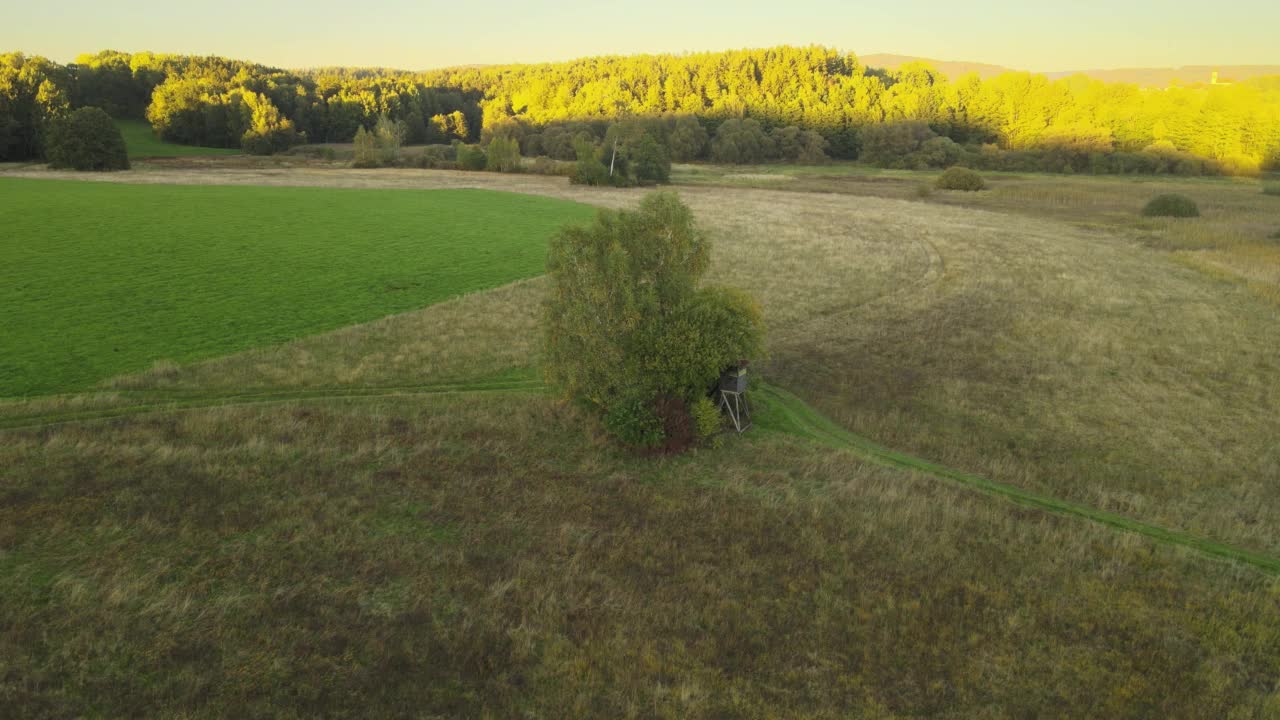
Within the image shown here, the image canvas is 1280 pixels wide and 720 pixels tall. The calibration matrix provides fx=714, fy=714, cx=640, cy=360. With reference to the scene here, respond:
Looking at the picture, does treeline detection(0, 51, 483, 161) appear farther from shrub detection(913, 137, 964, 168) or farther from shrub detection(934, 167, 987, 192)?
shrub detection(934, 167, 987, 192)

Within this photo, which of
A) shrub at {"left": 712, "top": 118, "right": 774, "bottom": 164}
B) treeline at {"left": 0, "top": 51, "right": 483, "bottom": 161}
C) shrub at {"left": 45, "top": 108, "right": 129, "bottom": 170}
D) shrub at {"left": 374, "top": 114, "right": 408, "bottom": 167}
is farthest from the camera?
shrub at {"left": 712, "top": 118, "right": 774, "bottom": 164}

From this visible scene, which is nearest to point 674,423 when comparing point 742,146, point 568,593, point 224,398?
point 568,593

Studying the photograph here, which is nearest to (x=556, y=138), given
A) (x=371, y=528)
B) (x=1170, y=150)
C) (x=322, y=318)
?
(x=1170, y=150)

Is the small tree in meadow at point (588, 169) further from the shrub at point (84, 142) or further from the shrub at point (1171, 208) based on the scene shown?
the shrub at point (1171, 208)

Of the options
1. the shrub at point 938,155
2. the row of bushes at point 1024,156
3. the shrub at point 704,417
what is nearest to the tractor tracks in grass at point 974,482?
the shrub at point 704,417

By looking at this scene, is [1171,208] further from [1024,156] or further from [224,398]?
[224,398]

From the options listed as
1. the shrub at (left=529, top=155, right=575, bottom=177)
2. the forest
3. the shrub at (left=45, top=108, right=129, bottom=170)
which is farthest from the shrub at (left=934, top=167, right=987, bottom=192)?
the shrub at (left=45, top=108, right=129, bottom=170)
